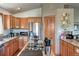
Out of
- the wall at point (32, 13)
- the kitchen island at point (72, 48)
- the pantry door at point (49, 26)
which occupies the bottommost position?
the kitchen island at point (72, 48)

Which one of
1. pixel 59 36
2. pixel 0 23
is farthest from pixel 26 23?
pixel 0 23

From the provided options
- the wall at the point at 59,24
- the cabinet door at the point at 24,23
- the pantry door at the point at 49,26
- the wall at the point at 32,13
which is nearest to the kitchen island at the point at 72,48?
the wall at the point at 59,24

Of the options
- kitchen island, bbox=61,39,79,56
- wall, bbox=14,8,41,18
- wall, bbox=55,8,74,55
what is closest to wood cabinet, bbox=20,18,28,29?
wall, bbox=14,8,41,18

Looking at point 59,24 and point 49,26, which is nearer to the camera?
point 59,24

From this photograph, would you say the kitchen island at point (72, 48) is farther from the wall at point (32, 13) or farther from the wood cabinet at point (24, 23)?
the wood cabinet at point (24, 23)

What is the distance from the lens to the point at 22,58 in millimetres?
945

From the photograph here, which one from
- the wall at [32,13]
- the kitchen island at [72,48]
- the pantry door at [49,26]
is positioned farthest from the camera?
the wall at [32,13]

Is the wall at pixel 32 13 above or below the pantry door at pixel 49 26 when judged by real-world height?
above

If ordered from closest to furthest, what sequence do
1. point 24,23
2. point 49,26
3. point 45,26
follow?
point 49,26 → point 45,26 → point 24,23

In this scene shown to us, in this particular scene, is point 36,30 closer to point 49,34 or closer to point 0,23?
point 49,34

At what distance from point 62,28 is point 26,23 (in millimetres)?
2034

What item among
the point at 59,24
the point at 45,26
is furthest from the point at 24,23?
the point at 59,24

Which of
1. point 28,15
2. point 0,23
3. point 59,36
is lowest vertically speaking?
point 59,36

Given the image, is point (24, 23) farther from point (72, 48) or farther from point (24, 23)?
point (72, 48)
